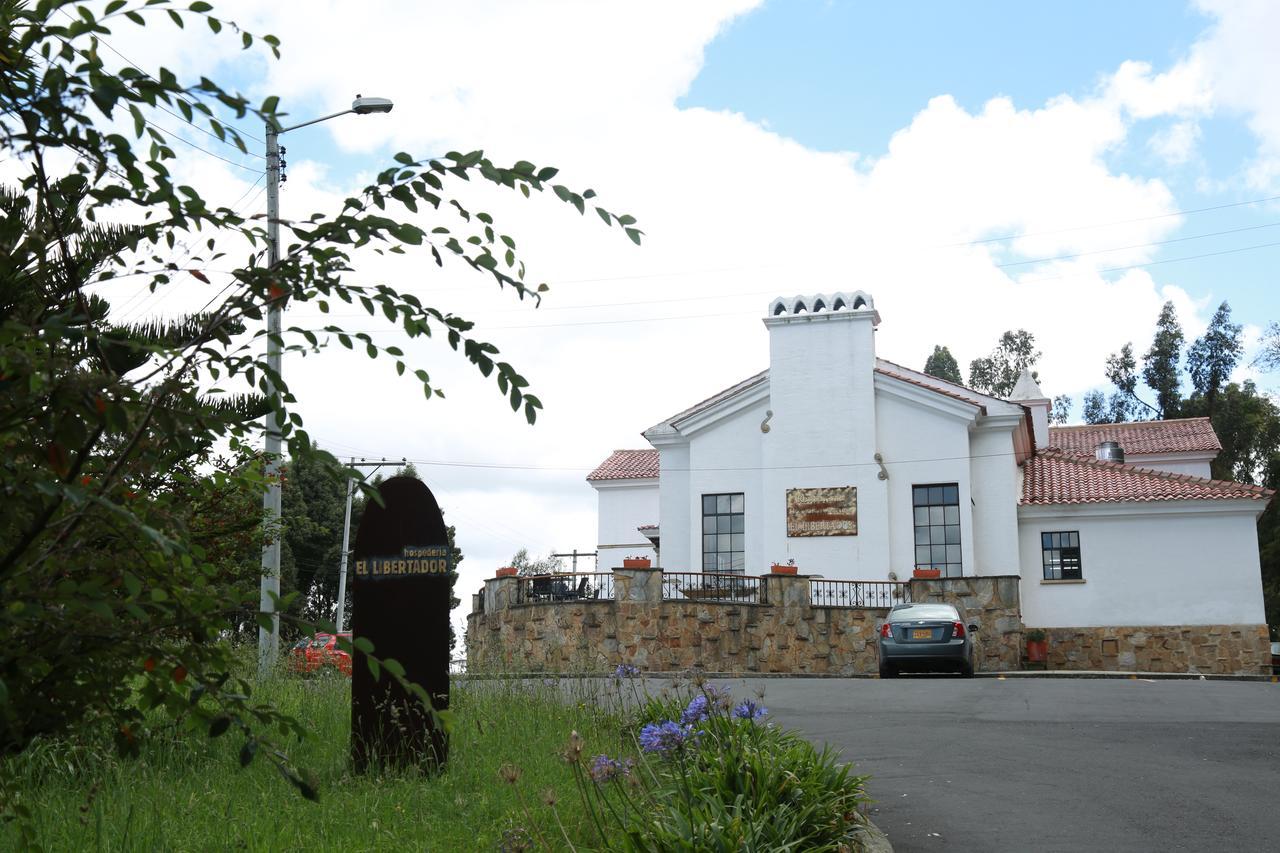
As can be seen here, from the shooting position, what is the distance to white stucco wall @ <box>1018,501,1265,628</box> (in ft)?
95.9

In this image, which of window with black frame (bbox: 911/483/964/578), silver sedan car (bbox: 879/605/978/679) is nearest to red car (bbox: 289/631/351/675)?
silver sedan car (bbox: 879/605/978/679)

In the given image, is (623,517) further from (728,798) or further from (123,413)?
Result: (123,413)

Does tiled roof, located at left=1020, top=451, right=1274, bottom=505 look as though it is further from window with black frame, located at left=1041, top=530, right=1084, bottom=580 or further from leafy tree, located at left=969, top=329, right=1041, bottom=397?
leafy tree, located at left=969, top=329, right=1041, bottom=397

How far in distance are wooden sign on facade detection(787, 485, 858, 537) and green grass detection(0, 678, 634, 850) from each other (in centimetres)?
2152

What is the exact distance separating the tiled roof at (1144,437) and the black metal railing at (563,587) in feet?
70.3

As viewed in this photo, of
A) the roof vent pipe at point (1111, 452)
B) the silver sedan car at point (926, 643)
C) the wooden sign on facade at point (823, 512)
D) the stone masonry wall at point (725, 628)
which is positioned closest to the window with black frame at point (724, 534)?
the wooden sign on facade at point (823, 512)

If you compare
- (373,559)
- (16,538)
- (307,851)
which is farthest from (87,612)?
(373,559)

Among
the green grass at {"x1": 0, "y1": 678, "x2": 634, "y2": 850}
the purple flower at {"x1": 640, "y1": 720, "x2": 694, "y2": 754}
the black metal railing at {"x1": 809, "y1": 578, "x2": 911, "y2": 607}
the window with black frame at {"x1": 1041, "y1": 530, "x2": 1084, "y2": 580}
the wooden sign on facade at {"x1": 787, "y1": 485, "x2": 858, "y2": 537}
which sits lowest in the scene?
the green grass at {"x1": 0, "y1": 678, "x2": 634, "y2": 850}

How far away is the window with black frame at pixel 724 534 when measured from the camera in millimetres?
32062

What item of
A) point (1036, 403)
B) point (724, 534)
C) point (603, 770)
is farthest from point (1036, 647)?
point (603, 770)

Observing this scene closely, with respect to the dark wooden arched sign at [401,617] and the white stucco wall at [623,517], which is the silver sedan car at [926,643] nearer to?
the dark wooden arched sign at [401,617]

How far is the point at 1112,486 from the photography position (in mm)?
31375

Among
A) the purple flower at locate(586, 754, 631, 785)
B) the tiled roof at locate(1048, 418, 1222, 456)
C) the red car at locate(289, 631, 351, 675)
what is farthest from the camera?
the tiled roof at locate(1048, 418, 1222, 456)

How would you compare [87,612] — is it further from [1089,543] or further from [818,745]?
[1089,543]
